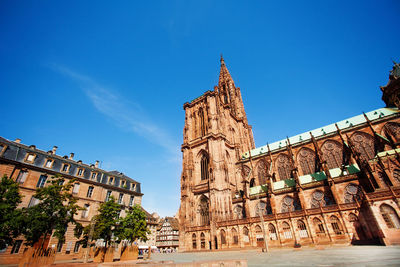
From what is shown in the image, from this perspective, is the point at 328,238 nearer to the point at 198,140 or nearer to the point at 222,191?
the point at 222,191

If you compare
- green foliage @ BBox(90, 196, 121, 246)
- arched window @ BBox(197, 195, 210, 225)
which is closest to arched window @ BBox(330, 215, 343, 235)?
arched window @ BBox(197, 195, 210, 225)

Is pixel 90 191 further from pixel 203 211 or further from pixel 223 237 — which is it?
pixel 223 237

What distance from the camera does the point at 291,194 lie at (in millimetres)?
27406

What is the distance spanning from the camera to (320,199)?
25219mm

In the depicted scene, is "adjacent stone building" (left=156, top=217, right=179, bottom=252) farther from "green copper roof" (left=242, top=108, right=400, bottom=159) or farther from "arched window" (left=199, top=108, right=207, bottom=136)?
"arched window" (left=199, top=108, right=207, bottom=136)

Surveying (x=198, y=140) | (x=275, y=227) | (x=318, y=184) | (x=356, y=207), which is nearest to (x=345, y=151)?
(x=318, y=184)

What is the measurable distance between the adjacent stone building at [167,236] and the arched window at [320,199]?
41483 mm

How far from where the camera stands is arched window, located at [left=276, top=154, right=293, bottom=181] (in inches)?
1330

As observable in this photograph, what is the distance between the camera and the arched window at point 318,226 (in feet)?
72.2

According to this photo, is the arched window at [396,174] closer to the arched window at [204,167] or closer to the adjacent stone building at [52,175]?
the arched window at [204,167]

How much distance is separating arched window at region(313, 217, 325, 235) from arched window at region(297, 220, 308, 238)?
1202 millimetres

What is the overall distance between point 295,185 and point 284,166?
774 centimetres

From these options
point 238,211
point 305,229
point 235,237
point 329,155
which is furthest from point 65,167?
point 329,155

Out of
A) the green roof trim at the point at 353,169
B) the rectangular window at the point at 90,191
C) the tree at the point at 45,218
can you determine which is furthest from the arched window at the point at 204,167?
the tree at the point at 45,218
